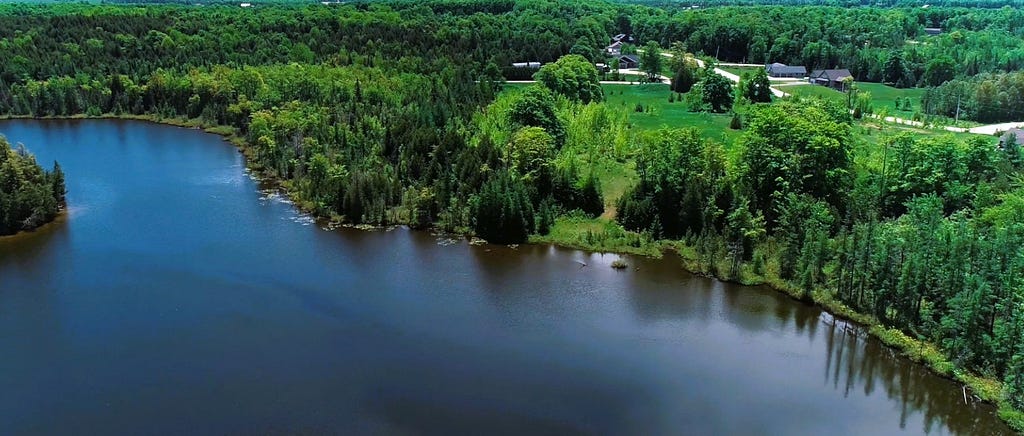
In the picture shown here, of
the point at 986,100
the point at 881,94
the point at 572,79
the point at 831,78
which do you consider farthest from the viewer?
the point at 831,78

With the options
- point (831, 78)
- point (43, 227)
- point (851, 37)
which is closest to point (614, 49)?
point (851, 37)

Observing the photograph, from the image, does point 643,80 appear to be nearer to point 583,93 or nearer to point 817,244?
point 583,93

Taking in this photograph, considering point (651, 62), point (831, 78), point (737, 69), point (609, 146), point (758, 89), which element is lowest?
point (609, 146)

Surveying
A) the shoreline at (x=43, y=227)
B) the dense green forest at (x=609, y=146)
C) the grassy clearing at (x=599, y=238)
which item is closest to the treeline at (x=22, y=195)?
the shoreline at (x=43, y=227)

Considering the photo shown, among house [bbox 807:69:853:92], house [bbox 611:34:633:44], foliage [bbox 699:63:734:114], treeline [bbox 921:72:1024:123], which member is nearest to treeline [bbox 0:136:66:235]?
foliage [bbox 699:63:734:114]

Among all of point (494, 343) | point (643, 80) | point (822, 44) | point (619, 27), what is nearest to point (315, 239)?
point (494, 343)

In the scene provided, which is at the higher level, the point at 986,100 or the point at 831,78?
the point at 831,78

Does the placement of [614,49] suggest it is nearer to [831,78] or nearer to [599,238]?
[831,78]

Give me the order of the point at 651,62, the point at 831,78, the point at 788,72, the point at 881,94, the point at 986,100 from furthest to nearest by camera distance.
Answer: the point at 788,72
the point at 651,62
the point at 831,78
the point at 881,94
the point at 986,100
